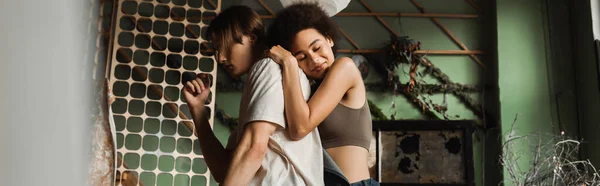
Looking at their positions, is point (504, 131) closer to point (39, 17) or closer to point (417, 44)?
point (417, 44)

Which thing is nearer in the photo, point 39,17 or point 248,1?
point 39,17

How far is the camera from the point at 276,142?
1.07 m

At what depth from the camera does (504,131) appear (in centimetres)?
525

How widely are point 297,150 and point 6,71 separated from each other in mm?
973

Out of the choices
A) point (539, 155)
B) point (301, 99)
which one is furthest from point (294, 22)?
point (539, 155)

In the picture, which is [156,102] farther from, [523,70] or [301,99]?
[301,99]

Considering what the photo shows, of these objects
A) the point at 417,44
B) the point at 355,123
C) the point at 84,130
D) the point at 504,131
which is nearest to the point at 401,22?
the point at 417,44

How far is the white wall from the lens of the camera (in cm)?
12

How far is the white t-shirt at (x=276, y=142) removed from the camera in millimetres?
1046

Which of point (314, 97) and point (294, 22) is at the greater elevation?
point (294, 22)

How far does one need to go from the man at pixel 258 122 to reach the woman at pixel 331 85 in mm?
78

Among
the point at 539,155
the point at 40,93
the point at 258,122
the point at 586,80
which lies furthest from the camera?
the point at 586,80

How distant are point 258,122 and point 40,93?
91 centimetres

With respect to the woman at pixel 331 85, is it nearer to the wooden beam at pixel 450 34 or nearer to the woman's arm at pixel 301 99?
the woman's arm at pixel 301 99
